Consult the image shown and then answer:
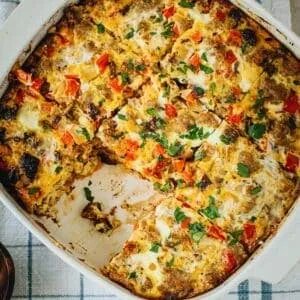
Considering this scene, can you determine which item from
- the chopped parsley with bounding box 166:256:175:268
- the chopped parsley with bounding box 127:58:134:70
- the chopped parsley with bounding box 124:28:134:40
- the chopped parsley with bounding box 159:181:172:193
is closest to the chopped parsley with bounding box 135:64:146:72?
the chopped parsley with bounding box 127:58:134:70

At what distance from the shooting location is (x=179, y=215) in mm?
3414

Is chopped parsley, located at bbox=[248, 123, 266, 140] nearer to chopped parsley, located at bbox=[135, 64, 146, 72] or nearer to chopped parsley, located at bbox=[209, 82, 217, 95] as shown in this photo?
chopped parsley, located at bbox=[209, 82, 217, 95]

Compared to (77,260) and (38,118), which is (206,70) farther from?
(77,260)

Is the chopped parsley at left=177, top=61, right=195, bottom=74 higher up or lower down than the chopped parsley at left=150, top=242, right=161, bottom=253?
higher up

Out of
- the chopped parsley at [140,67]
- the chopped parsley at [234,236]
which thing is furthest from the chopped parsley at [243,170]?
the chopped parsley at [140,67]

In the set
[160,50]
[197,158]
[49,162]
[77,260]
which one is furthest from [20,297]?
[160,50]

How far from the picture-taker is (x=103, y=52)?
11.4 feet

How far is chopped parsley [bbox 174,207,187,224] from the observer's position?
3406 millimetres

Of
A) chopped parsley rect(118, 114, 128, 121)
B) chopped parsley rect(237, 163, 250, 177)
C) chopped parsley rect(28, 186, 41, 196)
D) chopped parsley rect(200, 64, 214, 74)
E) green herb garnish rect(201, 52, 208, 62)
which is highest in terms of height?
green herb garnish rect(201, 52, 208, 62)

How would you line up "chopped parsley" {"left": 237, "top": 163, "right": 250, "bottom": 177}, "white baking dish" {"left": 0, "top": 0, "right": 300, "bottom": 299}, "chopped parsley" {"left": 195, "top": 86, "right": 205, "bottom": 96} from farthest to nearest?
"chopped parsley" {"left": 195, "top": 86, "right": 205, "bottom": 96} → "chopped parsley" {"left": 237, "top": 163, "right": 250, "bottom": 177} → "white baking dish" {"left": 0, "top": 0, "right": 300, "bottom": 299}

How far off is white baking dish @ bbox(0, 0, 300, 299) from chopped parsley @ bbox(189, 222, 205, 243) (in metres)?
0.21

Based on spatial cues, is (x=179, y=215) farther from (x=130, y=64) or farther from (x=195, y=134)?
(x=130, y=64)

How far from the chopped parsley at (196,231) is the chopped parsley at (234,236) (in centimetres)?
12

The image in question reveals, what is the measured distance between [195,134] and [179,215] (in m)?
0.35
